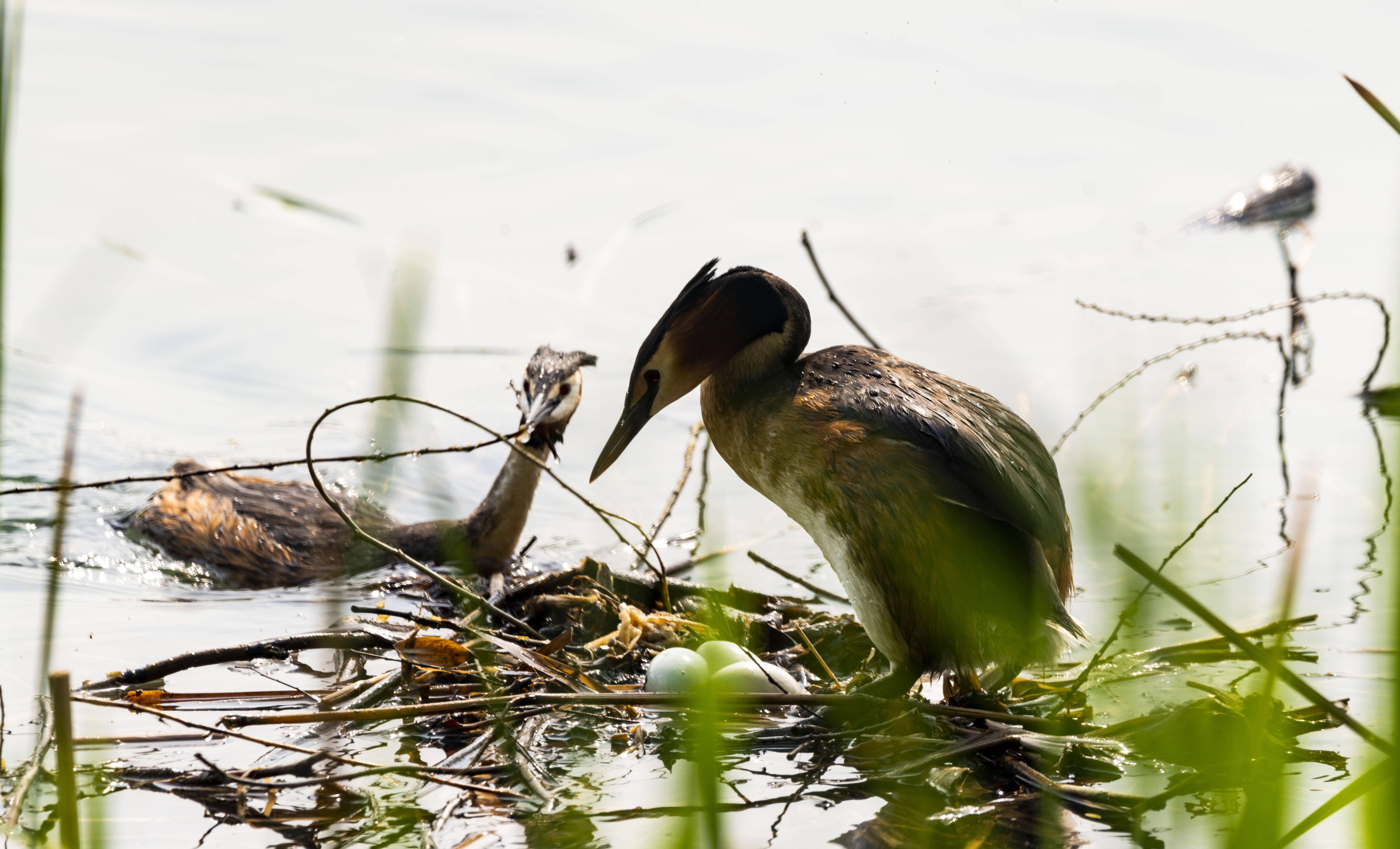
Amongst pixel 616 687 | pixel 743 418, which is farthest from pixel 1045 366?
pixel 616 687

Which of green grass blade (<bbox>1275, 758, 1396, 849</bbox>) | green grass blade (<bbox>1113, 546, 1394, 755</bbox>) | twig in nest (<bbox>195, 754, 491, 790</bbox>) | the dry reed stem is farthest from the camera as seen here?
the dry reed stem

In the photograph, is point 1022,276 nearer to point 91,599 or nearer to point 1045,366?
point 1045,366

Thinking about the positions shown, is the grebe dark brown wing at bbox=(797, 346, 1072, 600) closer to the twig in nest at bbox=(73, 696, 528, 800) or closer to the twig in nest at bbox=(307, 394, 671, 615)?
the twig in nest at bbox=(307, 394, 671, 615)

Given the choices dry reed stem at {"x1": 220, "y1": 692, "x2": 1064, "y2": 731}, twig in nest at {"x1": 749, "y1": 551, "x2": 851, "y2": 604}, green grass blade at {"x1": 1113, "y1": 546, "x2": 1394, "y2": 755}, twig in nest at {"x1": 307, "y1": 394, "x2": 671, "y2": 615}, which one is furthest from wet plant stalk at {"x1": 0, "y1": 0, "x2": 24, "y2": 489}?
twig in nest at {"x1": 749, "y1": 551, "x2": 851, "y2": 604}

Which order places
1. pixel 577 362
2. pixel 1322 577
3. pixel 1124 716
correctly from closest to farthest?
pixel 1124 716, pixel 1322 577, pixel 577 362

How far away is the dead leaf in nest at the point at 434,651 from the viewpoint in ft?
13.8

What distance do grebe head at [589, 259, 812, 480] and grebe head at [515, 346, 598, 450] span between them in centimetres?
130

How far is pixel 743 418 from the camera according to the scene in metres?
4.46

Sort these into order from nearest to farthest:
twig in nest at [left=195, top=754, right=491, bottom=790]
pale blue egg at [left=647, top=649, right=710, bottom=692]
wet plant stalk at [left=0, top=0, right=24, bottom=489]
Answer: wet plant stalk at [left=0, top=0, right=24, bottom=489] → twig in nest at [left=195, top=754, right=491, bottom=790] → pale blue egg at [left=647, top=649, right=710, bottom=692]

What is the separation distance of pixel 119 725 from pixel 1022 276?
21.6 ft

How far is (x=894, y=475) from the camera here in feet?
12.9

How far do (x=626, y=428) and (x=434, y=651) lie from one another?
946 millimetres

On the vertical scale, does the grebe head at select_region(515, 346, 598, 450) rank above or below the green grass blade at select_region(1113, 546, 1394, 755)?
above

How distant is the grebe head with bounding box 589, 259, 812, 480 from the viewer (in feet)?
14.6
